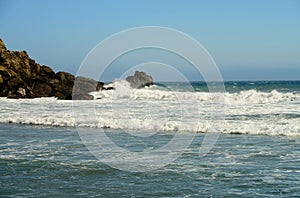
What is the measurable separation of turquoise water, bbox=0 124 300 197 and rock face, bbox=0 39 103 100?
2147 centimetres

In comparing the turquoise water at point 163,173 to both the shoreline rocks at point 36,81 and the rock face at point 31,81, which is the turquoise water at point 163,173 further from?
the shoreline rocks at point 36,81

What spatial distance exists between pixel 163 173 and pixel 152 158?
5.02 feet

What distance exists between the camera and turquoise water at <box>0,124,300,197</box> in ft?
22.9

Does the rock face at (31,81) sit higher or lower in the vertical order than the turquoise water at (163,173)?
higher

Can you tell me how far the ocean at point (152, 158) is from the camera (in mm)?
7172

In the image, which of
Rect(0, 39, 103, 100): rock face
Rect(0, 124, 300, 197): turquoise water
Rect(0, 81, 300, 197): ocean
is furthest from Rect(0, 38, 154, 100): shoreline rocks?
Rect(0, 124, 300, 197): turquoise water

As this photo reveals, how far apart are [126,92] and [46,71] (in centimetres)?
1029

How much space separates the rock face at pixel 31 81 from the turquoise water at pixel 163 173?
21475 millimetres

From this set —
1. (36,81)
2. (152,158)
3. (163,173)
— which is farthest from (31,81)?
(163,173)

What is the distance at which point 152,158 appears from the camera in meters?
9.74

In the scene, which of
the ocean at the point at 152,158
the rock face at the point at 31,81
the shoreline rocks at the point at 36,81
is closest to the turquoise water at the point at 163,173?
the ocean at the point at 152,158

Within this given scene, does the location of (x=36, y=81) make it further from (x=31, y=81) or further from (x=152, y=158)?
(x=152, y=158)

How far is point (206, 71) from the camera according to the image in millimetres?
8891

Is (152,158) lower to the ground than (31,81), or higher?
lower
